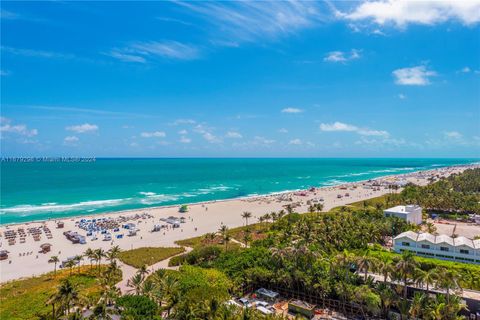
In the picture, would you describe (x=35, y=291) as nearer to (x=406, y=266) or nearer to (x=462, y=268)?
(x=406, y=266)

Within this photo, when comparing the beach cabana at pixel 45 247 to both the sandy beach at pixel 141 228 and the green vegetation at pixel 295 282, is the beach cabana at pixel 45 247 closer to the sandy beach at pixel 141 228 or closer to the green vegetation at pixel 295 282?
the sandy beach at pixel 141 228

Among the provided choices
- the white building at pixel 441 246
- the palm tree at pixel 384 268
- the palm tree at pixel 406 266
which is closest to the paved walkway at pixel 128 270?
the palm tree at pixel 384 268

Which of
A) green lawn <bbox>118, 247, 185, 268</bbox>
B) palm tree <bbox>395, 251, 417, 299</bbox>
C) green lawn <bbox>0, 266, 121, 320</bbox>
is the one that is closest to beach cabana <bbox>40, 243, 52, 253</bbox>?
green lawn <bbox>0, 266, 121, 320</bbox>

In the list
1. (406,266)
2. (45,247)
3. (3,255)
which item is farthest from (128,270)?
(406,266)

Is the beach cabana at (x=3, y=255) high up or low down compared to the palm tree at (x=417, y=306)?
down

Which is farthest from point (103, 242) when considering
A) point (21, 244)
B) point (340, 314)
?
point (340, 314)

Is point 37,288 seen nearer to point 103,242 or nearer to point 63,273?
point 63,273
